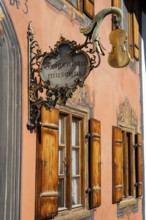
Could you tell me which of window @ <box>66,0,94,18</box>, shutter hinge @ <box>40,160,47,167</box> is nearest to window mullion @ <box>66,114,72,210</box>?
shutter hinge @ <box>40,160,47,167</box>

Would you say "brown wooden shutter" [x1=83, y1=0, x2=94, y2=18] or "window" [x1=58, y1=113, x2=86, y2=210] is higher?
"brown wooden shutter" [x1=83, y1=0, x2=94, y2=18]

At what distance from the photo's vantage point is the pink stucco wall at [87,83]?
16.5 ft

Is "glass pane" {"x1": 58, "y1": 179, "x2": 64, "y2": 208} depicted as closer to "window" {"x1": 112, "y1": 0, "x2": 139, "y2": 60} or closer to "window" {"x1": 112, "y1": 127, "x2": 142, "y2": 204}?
"window" {"x1": 112, "y1": 127, "x2": 142, "y2": 204}

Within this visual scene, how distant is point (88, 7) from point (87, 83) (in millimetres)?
1022

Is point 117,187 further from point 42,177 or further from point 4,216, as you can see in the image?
point 4,216

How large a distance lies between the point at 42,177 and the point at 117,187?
8.43 feet

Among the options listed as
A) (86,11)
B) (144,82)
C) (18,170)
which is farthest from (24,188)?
(144,82)

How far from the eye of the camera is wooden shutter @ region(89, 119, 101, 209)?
6.46 m

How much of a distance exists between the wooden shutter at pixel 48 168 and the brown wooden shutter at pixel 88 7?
1894mm

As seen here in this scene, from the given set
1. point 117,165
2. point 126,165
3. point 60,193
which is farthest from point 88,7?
point 126,165

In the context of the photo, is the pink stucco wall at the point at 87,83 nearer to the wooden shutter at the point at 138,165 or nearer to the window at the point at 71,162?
the wooden shutter at the point at 138,165

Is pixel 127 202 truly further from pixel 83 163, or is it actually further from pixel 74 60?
pixel 74 60

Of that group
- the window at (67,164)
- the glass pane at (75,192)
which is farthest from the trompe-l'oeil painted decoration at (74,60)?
the glass pane at (75,192)

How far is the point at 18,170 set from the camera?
15.9 ft
